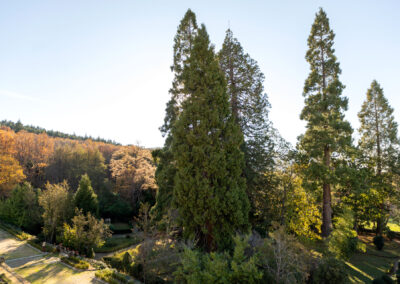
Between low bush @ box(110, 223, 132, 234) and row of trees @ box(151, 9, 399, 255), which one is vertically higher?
row of trees @ box(151, 9, 399, 255)

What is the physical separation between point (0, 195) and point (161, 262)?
3185cm

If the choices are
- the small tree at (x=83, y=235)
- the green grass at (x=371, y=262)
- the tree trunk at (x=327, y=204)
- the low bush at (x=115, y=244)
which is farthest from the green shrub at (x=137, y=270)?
the tree trunk at (x=327, y=204)

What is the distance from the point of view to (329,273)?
8.23m

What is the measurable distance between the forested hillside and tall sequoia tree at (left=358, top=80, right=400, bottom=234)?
0.10 m

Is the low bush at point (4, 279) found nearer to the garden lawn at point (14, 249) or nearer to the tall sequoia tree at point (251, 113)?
the garden lawn at point (14, 249)

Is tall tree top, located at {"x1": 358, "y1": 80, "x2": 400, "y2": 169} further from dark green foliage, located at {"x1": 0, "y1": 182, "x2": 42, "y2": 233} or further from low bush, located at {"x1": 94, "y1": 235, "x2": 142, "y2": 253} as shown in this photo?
dark green foliage, located at {"x1": 0, "y1": 182, "x2": 42, "y2": 233}

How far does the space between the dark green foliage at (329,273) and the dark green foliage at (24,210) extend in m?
22.0

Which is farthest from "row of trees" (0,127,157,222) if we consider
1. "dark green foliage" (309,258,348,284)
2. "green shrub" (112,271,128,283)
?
"dark green foliage" (309,258,348,284)

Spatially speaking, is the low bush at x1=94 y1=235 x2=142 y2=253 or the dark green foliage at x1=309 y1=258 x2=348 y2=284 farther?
the low bush at x1=94 y1=235 x2=142 y2=253

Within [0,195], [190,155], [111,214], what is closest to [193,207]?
[190,155]

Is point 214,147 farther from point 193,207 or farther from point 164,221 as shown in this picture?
point 164,221

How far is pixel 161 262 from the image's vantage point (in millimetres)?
9453

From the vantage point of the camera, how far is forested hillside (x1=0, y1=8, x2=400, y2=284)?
29.6 ft

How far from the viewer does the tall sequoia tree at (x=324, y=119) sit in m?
15.3
